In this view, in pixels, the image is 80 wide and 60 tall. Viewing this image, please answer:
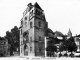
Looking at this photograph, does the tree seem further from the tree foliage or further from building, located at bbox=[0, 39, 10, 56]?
building, located at bbox=[0, 39, 10, 56]

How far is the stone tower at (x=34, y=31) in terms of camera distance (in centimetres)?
4256

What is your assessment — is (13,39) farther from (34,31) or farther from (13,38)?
(34,31)

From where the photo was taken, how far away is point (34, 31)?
42.4m

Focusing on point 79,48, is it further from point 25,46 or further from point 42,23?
point 25,46

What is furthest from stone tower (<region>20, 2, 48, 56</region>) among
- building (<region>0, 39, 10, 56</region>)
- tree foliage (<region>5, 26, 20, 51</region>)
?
tree foliage (<region>5, 26, 20, 51</region>)

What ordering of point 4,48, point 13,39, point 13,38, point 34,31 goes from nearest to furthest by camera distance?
1. point 34,31
2. point 4,48
3. point 13,39
4. point 13,38

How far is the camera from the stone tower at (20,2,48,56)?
42562mm

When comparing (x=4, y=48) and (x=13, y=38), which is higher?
(x=13, y=38)

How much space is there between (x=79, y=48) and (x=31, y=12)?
64.7 feet

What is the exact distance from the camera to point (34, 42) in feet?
139

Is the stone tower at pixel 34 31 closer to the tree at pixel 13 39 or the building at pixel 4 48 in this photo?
the building at pixel 4 48

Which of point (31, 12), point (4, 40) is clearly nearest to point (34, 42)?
point (31, 12)

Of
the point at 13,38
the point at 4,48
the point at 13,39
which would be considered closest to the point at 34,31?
the point at 4,48

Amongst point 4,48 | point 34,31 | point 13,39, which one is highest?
point 34,31
